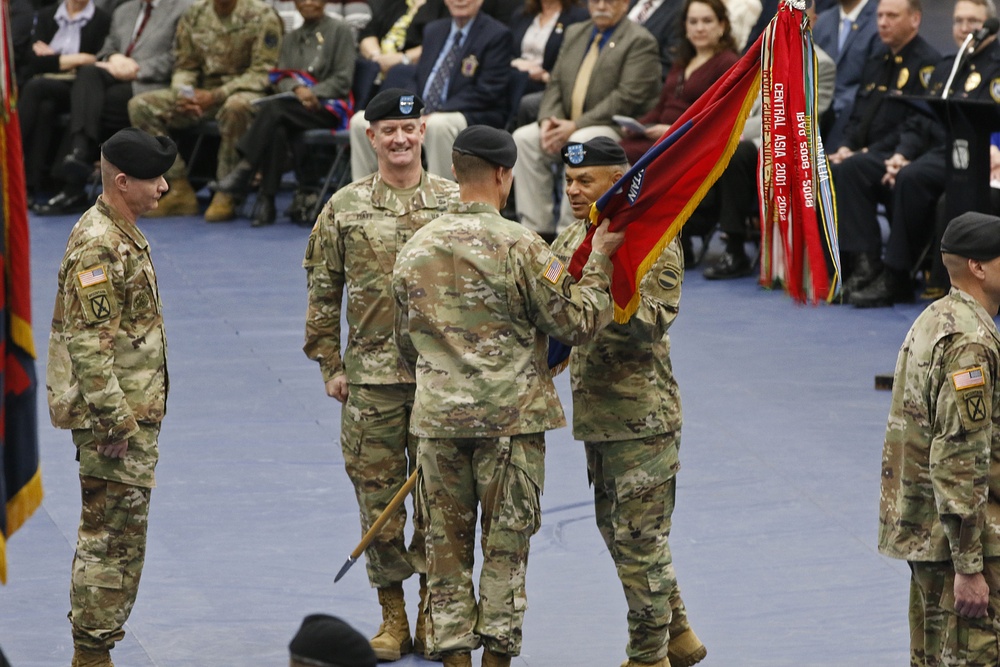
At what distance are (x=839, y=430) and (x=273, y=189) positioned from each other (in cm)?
663

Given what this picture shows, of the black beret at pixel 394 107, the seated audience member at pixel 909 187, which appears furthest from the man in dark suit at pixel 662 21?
the black beret at pixel 394 107

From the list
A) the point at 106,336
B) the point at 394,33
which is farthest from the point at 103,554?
the point at 394,33

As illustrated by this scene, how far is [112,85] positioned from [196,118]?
2.98ft

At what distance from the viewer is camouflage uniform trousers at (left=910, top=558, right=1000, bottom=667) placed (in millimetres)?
4422

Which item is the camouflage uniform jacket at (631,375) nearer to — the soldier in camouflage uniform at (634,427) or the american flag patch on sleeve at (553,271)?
the soldier in camouflage uniform at (634,427)

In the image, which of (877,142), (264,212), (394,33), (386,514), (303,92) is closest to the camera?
(386,514)

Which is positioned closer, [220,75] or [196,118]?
[220,75]

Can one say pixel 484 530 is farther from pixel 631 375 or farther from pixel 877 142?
pixel 877 142

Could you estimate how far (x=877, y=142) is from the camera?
10.6m

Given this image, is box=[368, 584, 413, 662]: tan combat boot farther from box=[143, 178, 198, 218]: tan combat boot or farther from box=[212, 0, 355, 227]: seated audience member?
box=[143, 178, 198, 218]: tan combat boot

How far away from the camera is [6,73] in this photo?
337 centimetres

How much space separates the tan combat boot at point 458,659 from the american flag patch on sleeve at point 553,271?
1.21 meters

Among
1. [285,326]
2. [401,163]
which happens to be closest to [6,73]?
[401,163]

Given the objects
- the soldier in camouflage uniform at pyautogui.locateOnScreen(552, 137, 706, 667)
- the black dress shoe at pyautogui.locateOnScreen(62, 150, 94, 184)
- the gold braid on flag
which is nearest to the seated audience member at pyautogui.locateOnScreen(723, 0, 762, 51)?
the black dress shoe at pyautogui.locateOnScreen(62, 150, 94, 184)
